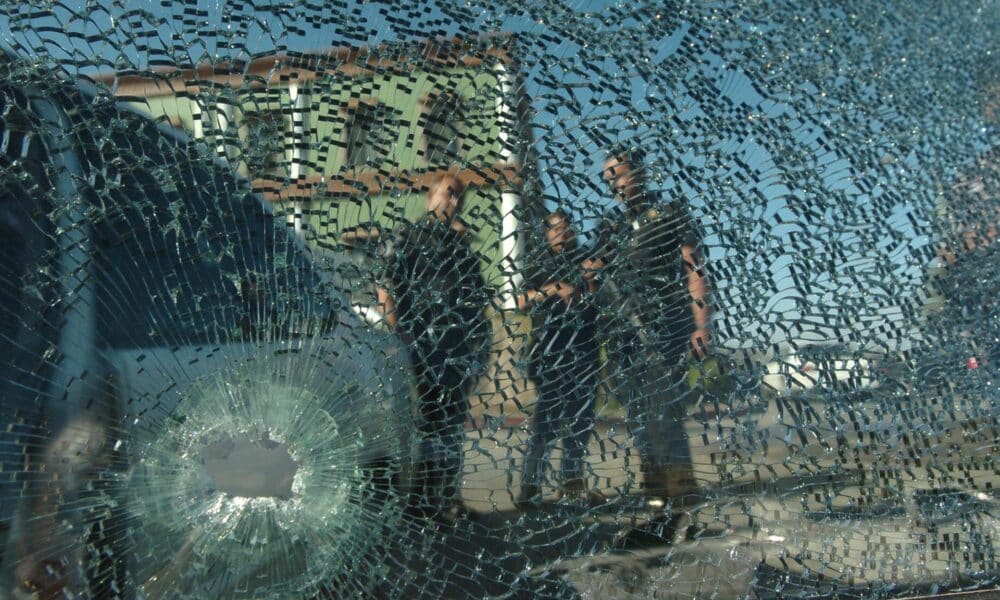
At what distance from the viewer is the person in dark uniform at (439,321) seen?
1139 millimetres

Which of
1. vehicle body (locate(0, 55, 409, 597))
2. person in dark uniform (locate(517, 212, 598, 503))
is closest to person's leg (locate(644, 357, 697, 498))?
person in dark uniform (locate(517, 212, 598, 503))

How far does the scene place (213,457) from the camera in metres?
1.04

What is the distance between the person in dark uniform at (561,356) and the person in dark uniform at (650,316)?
37 millimetres

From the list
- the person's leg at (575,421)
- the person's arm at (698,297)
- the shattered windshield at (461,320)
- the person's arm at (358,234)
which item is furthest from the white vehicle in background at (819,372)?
the person's arm at (358,234)

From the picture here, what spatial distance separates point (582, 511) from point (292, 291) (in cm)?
54

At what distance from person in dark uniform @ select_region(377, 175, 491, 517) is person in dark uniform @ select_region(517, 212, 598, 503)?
0.28 feet

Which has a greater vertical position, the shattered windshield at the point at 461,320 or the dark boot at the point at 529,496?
the shattered windshield at the point at 461,320

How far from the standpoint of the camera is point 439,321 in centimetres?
117

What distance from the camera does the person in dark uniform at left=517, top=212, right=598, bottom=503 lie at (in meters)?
1.17

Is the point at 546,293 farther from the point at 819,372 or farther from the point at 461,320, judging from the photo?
the point at 819,372

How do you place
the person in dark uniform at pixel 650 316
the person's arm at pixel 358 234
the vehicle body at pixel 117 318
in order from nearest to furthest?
the vehicle body at pixel 117 318 → the person's arm at pixel 358 234 → the person in dark uniform at pixel 650 316

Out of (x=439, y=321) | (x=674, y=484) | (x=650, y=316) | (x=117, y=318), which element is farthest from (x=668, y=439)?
(x=117, y=318)

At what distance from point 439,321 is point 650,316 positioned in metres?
0.34

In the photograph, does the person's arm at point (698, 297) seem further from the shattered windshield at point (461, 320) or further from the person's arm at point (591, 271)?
the person's arm at point (591, 271)
